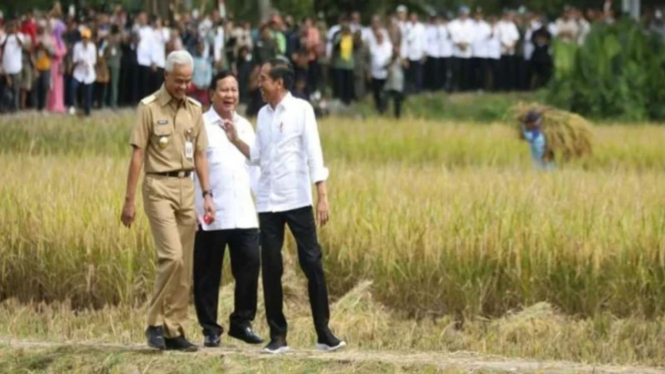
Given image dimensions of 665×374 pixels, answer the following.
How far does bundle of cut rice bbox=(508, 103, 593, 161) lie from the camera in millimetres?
25125

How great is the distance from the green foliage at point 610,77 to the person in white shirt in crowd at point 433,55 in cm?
203

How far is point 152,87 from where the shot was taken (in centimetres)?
Answer: 3303

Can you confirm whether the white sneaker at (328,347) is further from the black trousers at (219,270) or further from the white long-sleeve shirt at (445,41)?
the white long-sleeve shirt at (445,41)

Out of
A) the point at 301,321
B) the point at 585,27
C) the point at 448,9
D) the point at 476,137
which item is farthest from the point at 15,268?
the point at 448,9

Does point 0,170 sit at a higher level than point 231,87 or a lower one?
lower

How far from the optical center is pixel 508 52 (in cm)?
3991

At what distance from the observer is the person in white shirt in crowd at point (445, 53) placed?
38.4 meters

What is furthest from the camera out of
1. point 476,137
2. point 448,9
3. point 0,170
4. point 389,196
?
point 448,9

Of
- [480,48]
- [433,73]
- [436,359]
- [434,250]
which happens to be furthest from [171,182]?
[433,73]

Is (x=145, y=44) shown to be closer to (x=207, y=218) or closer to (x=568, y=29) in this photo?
(x=568, y=29)

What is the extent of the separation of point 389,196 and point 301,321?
3248mm

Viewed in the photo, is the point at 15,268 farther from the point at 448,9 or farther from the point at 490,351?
the point at 448,9

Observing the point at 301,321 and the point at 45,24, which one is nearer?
the point at 301,321

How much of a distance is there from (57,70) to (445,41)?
31.3ft
